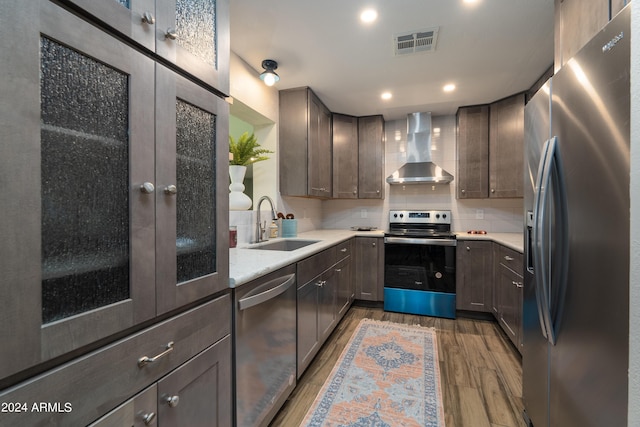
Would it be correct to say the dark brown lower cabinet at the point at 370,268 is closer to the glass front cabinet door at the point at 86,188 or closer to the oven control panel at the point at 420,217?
the oven control panel at the point at 420,217

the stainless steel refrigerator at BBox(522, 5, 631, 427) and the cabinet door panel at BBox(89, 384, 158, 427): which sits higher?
the stainless steel refrigerator at BBox(522, 5, 631, 427)

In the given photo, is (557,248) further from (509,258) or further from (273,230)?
(273,230)

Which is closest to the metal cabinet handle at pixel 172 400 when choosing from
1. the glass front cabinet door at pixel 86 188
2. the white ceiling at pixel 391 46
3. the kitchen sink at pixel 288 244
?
the glass front cabinet door at pixel 86 188

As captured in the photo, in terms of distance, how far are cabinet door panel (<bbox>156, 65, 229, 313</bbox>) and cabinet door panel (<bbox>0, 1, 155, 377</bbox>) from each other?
0.15 ft

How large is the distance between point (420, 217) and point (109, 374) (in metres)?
3.59

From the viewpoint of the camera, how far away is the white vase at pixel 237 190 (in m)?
2.19

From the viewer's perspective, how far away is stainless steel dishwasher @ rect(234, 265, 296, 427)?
1.21 metres

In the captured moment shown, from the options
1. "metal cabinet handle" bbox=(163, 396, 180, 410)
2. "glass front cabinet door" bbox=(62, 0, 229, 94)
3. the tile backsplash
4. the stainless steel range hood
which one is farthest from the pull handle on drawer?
the stainless steel range hood

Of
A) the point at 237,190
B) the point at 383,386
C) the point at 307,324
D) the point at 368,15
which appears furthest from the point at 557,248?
the point at 237,190

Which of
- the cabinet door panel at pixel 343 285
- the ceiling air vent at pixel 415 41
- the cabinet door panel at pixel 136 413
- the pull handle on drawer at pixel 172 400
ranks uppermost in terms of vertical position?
the ceiling air vent at pixel 415 41

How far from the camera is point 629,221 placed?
0.75 m

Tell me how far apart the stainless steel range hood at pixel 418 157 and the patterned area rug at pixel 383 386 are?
1.85 meters

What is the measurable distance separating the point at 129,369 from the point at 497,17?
2589 mm

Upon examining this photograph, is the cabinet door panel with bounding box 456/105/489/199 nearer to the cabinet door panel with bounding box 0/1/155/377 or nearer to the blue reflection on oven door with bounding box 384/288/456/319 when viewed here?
the blue reflection on oven door with bounding box 384/288/456/319
